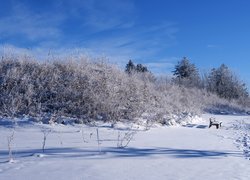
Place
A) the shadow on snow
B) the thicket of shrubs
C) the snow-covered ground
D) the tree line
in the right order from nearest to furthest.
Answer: the snow-covered ground → the shadow on snow → the thicket of shrubs → the tree line

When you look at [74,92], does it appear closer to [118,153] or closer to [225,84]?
[118,153]

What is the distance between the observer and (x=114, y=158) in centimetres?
812

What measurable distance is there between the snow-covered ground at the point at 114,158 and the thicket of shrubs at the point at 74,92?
2.48 meters

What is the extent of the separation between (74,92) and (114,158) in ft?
26.0

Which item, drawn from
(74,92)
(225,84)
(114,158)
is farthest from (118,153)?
(225,84)

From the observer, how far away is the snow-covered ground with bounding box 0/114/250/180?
6.63 m

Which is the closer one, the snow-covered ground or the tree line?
the snow-covered ground

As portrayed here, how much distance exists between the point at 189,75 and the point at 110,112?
57.6 m

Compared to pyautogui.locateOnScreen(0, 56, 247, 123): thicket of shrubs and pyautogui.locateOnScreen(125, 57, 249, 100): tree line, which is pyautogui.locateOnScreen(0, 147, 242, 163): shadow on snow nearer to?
pyautogui.locateOnScreen(0, 56, 247, 123): thicket of shrubs

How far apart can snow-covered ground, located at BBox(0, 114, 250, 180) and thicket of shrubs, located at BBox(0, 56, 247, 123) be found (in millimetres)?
2482

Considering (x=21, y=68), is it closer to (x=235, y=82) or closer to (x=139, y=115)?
(x=139, y=115)

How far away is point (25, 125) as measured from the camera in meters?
12.9

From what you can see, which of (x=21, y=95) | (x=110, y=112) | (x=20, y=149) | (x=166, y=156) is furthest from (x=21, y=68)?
(x=166, y=156)

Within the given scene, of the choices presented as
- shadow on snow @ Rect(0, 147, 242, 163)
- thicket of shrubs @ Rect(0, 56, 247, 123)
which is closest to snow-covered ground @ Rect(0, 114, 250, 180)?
shadow on snow @ Rect(0, 147, 242, 163)
